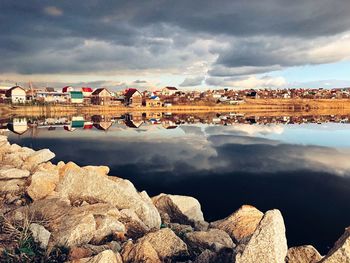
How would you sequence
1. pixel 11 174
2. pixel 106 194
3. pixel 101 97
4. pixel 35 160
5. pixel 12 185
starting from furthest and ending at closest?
pixel 101 97 → pixel 35 160 → pixel 11 174 → pixel 12 185 → pixel 106 194

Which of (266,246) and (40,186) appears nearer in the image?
(266,246)

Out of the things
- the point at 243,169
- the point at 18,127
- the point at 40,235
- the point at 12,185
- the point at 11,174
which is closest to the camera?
the point at 40,235

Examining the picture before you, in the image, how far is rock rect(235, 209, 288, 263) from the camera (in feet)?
23.5

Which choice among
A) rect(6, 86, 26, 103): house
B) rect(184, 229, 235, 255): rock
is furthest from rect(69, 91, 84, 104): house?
rect(184, 229, 235, 255): rock

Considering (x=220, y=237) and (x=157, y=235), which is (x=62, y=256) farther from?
(x=220, y=237)

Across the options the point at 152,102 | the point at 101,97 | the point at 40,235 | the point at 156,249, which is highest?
the point at 101,97

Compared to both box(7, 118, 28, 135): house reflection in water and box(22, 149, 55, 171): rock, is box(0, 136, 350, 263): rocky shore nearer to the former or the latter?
box(22, 149, 55, 171): rock

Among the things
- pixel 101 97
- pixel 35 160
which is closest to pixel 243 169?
pixel 35 160

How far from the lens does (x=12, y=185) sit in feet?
49.8

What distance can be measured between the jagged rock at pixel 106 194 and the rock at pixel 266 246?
19.4ft

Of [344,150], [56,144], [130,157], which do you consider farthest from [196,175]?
[56,144]

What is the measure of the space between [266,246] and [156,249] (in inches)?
133

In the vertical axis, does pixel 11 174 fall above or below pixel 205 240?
above

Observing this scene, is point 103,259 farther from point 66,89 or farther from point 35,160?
point 66,89
